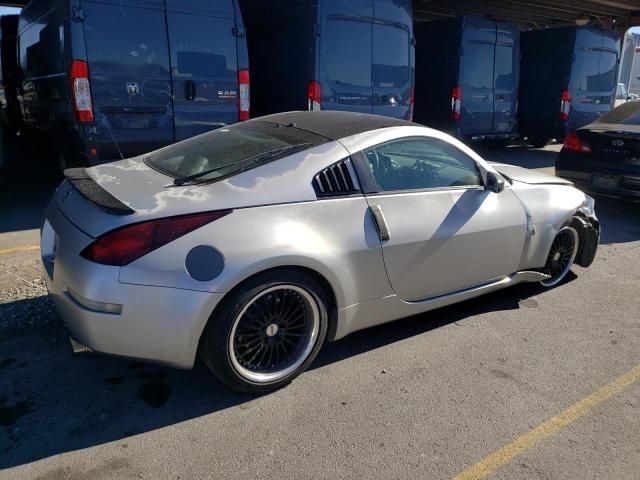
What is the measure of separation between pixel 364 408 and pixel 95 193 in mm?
1811

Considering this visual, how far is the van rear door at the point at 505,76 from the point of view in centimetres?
1099

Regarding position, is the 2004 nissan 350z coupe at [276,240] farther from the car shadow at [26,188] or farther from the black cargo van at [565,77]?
the black cargo van at [565,77]

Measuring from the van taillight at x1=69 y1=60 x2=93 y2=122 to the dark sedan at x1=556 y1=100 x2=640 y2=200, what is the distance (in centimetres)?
604

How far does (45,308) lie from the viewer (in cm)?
375

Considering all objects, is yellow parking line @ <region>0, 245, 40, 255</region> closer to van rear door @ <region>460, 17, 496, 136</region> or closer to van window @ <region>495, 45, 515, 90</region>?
van rear door @ <region>460, 17, 496, 136</region>

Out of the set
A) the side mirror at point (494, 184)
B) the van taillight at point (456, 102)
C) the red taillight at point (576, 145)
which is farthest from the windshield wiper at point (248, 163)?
the van taillight at point (456, 102)

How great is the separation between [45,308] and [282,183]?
2.07m

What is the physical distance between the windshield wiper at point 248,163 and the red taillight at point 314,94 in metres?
4.40

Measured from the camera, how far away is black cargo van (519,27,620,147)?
12.2m

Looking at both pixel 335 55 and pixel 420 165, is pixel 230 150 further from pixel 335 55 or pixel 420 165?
pixel 335 55

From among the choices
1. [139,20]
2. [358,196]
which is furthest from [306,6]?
[358,196]

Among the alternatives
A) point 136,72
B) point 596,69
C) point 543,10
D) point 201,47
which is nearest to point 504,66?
point 596,69

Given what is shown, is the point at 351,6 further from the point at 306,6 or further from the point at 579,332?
the point at 579,332

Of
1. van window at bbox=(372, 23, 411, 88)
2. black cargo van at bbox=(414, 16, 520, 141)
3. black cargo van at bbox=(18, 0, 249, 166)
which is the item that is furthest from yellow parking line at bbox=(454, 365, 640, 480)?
black cargo van at bbox=(414, 16, 520, 141)
